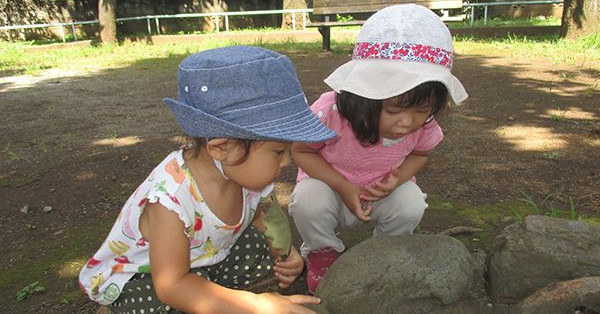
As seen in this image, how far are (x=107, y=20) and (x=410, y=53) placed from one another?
1129cm

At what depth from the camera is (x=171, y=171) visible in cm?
157

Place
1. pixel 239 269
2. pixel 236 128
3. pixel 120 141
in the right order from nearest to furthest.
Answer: pixel 236 128
pixel 239 269
pixel 120 141

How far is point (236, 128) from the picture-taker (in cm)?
132

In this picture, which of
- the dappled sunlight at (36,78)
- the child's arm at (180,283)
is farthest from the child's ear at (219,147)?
the dappled sunlight at (36,78)

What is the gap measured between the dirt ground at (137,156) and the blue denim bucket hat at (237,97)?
112 centimetres

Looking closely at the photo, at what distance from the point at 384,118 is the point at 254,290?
0.89 meters

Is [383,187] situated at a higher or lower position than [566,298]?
higher

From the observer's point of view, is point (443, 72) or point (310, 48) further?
point (310, 48)

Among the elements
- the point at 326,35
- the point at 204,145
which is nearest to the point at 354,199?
the point at 204,145

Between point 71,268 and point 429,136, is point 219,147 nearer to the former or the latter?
point 429,136

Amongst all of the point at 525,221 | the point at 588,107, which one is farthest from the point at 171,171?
the point at 588,107

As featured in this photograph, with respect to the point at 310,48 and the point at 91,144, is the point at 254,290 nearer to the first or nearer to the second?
the point at 91,144

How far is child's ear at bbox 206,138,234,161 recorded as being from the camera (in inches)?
55.9

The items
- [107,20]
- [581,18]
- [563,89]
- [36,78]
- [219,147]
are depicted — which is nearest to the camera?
[219,147]
